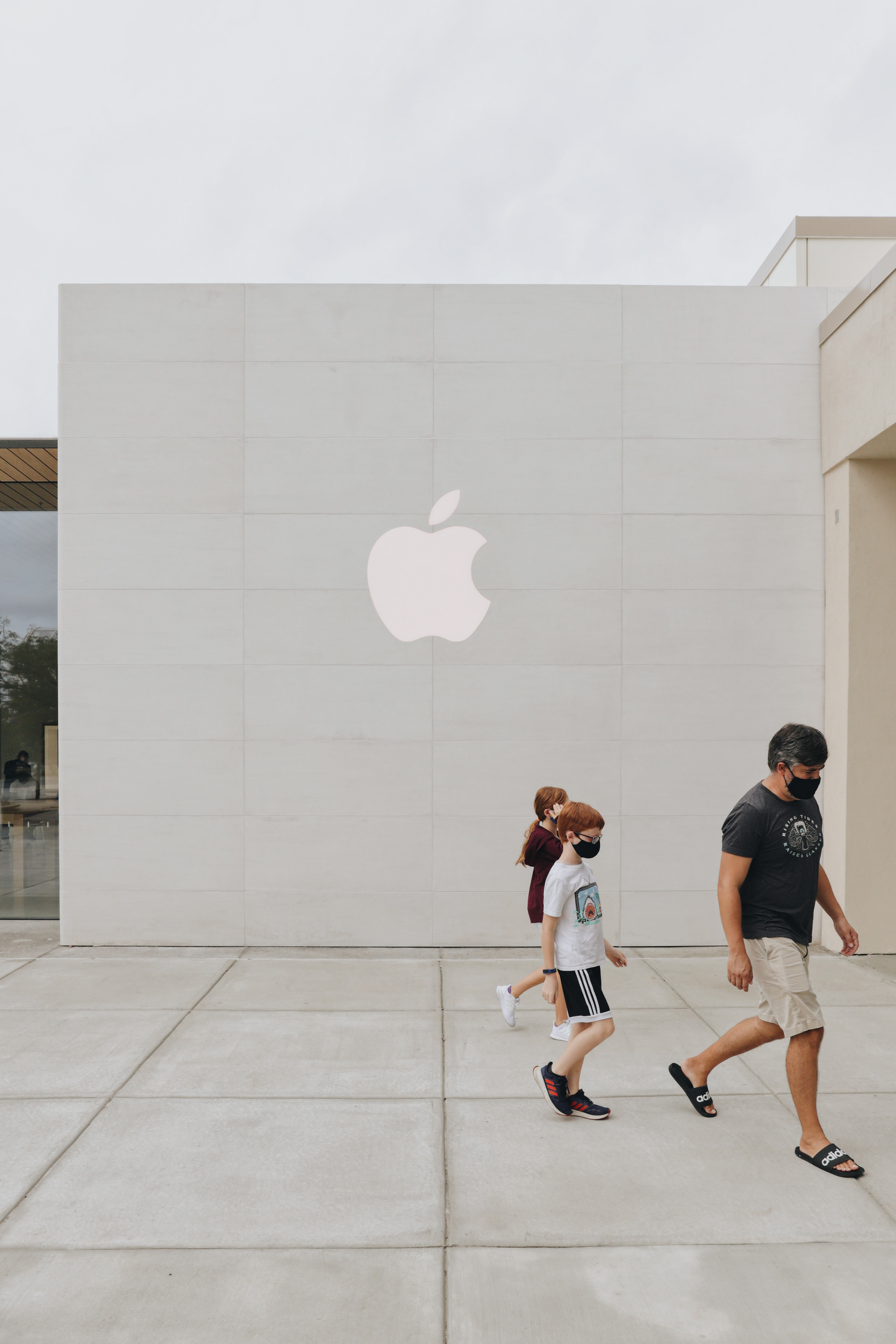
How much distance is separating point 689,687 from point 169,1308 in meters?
6.05

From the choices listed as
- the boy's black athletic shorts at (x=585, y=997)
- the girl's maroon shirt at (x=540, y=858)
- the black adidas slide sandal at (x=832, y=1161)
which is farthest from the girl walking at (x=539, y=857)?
the black adidas slide sandal at (x=832, y=1161)

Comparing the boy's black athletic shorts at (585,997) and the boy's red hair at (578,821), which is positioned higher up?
the boy's red hair at (578,821)

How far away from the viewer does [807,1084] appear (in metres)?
3.77

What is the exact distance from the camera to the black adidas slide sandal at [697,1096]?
166 inches

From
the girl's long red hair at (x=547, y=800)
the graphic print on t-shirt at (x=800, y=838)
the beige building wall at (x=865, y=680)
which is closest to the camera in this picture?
the graphic print on t-shirt at (x=800, y=838)

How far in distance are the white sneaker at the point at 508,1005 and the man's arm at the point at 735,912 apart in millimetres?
1998

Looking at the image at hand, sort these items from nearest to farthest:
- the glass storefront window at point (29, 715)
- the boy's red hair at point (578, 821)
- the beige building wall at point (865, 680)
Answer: the boy's red hair at point (578, 821) < the beige building wall at point (865, 680) < the glass storefront window at point (29, 715)

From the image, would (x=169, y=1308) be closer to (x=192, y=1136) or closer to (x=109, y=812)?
(x=192, y=1136)

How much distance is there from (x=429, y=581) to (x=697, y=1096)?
4.66 metres

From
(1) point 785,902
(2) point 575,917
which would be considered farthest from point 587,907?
(1) point 785,902

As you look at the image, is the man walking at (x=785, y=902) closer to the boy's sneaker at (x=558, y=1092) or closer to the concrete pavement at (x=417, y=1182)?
the concrete pavement at (x=417, y=1182)

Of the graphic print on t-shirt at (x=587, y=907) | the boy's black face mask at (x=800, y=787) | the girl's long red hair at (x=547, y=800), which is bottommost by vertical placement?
the graphic print on t-shirt at (x=587, y=907)

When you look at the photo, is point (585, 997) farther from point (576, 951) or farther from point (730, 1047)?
point (730, 1047)

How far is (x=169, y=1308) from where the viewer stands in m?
2.81
